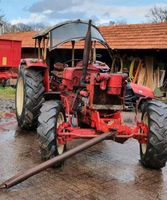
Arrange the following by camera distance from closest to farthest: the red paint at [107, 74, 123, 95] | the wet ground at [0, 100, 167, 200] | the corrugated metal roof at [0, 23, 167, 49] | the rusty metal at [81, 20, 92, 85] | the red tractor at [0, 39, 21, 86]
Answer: the wet ground at [0, 100, 167, 200]
the red paint at [107, 74, 123, 95]
the rusty metal at [81, 20, 92, 85]
the corrugated metal roof at [0, 23, 167, 49]
the red tractor at [0, 39, 21, 86]

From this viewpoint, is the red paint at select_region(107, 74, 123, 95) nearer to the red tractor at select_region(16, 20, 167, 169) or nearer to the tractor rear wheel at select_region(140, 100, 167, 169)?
the red tractor at select_region(16, 20, 167, 169)

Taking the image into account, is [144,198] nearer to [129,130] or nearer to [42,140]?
[129,130]

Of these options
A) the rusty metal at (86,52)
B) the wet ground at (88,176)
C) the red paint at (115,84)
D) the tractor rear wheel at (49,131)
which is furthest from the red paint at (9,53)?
the tractor rear wheel at (49,131)

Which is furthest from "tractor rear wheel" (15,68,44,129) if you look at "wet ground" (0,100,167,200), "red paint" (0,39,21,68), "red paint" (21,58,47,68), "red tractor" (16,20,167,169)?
"red paint" (0,39,21,68)

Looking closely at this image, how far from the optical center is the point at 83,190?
4.86 meters

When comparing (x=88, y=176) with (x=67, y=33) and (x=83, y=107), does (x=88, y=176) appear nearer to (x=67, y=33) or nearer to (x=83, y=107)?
(x=83, y=107)

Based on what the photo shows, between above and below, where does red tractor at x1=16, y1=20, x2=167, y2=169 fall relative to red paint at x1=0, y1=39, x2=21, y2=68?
below

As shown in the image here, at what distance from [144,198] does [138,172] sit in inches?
38.9

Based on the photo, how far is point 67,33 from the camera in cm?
712

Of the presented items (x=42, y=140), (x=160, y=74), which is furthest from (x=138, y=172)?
(x=160, y=74)

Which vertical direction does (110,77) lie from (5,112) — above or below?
above

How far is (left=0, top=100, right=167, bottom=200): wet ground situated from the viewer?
4.73m

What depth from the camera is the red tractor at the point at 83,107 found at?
18.4 ft

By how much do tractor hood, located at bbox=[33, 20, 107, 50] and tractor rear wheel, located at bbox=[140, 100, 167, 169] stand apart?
207 centimetres
